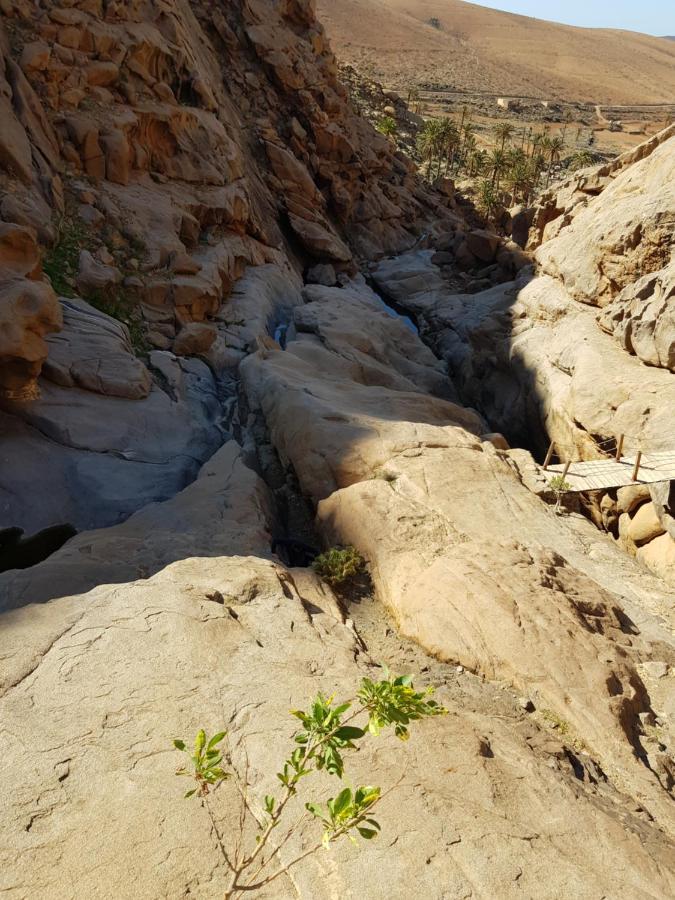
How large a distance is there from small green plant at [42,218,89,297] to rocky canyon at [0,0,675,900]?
12 cm

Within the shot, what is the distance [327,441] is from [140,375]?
5.21m

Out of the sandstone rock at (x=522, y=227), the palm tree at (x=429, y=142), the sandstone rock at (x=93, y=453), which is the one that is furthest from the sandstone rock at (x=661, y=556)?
the palm tree at (x=429, y=142)

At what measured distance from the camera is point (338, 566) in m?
8.62

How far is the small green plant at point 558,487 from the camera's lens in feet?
36.3

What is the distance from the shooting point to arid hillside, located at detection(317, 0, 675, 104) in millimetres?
97938

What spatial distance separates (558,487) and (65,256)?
43.3 feet

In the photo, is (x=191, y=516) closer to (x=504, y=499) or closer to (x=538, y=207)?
(x=504, y=499)

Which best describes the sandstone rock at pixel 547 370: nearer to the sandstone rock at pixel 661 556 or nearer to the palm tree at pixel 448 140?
the sandstone rock at pixel 661 556

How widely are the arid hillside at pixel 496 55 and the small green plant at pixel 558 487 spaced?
3404 inches

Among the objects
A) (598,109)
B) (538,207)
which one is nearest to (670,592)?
(538,207)

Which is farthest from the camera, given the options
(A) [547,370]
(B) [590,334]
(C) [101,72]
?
(C) [101,72]

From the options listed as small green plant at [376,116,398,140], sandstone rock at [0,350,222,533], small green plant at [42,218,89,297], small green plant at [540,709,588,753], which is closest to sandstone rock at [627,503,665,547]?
small green plant at [540,709,588,753]

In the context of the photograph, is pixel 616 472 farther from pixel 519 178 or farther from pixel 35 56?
pixel 519 178

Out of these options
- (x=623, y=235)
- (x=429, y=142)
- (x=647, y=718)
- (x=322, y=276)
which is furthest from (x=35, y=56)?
(x=429, y=142)
